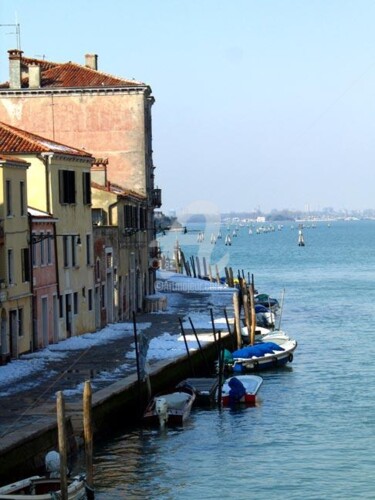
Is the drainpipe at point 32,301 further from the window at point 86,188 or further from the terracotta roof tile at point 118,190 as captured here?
the terracotta roof tile at point 118,190

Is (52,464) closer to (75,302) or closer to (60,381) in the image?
(60,381)

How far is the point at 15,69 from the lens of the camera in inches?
2547

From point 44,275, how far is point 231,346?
10977 mm

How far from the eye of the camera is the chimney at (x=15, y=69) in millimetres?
64688

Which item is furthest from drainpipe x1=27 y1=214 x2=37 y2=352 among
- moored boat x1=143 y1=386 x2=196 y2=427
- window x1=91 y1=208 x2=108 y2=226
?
window x1=91 y1=208 x2=108 y2=226

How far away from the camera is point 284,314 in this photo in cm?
8025

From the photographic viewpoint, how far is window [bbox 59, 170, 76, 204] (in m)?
49.5

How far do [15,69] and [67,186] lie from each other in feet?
54.1

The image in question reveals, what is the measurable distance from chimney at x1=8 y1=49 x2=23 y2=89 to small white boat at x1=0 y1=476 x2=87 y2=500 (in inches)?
1591

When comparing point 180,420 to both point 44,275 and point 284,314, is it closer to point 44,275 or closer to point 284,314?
point 44,275

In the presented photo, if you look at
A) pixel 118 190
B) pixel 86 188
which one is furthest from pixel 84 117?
pixel 86 188

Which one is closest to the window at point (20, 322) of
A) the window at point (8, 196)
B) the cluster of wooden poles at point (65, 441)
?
the window at point (8, 196)

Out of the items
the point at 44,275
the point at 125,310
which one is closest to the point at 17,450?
the point at 44,275

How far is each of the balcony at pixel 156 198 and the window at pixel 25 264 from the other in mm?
25444
